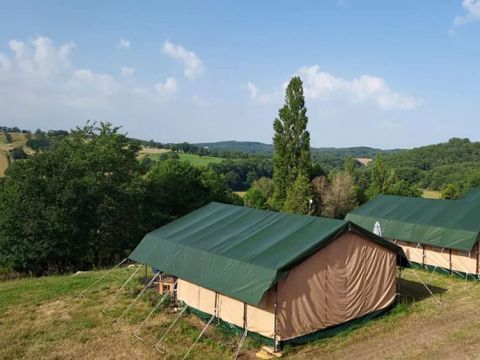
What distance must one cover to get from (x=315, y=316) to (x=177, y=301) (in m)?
4.72

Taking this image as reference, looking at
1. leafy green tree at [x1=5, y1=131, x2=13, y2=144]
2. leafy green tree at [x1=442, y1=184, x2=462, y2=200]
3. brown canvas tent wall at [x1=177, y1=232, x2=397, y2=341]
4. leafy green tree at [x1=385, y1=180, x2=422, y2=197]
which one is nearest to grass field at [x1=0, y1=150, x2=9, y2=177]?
leafy green tree at [x1=5, y1=131, x2=13, y2=144]

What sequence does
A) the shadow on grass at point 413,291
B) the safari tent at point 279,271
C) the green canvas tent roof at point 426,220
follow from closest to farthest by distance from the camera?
the safari tent at point 279,271 < the shadow on grass at point 413,291 < the green canvas tent roof at point 426,220

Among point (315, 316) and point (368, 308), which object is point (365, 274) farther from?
point (315, 316)

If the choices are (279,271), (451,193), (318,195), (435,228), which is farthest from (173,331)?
(451,193)

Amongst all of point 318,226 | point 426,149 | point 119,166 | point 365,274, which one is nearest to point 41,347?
point 318,226

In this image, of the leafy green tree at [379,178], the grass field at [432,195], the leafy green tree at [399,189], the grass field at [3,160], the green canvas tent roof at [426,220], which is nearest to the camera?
the green canvas tent roof at [426,220]

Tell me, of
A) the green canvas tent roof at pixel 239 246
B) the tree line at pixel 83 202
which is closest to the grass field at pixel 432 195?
the tree line at pixel 83 202

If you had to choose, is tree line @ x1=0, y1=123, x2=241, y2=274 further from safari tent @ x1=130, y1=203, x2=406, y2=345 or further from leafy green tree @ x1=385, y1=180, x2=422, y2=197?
leafy green tree @ x1=385, y1=180, x2=422, y2=197

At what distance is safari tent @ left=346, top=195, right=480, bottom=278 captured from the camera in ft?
59.1

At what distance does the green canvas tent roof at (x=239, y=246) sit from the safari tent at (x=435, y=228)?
568cm

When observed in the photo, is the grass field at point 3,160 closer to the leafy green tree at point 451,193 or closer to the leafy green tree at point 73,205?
the leafy green tree at point 73,205

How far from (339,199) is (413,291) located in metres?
24.5

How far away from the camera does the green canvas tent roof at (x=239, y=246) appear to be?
1064 centimetres

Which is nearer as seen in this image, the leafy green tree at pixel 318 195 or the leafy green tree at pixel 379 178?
the leafy green tree at pixel 318 195
